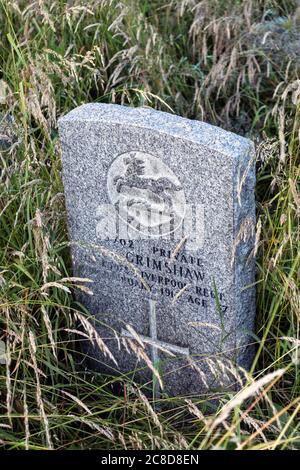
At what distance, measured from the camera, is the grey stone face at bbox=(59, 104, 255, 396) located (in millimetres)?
2205

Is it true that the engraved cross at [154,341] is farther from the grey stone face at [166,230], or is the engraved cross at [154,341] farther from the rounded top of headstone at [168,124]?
the rounded top of headstone at [168,124]

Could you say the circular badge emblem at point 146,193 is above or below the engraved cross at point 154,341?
above

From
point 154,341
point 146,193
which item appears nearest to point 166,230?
point 146,193

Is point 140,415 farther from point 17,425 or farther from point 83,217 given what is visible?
point 83,217

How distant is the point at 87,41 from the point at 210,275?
1418 millimetres

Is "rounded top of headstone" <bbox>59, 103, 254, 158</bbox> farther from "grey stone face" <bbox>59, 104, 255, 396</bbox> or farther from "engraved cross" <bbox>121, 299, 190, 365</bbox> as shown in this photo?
"engraved cross" <bbox>121, 299, 190, 365</bbox>

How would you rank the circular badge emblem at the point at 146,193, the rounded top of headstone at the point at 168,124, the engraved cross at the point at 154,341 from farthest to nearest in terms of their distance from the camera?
the engraved cross at the point at 154,341
the circular badge emblem at the point at 146,193
the rounded top of headstone at the point at 168,124

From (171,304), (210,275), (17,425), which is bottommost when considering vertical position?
(17,425)

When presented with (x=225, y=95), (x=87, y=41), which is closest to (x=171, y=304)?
(x=225, y=95)

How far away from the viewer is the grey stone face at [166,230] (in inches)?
86.8

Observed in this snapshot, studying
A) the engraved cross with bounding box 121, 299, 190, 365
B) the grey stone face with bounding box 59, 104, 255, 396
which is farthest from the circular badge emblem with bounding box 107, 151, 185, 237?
the engraved cross with bounding box 121, 299, 190, 365

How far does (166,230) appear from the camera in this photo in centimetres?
238

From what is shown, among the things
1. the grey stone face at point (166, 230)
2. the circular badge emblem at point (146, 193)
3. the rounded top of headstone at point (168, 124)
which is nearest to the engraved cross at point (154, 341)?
the grey stone face at point (166, 230)

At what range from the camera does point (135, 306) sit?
262 centimetres
